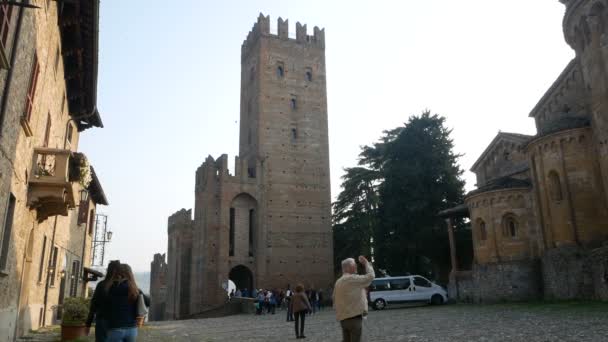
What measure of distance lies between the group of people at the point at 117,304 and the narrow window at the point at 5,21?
407cm

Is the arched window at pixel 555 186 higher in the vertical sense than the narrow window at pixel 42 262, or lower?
higher

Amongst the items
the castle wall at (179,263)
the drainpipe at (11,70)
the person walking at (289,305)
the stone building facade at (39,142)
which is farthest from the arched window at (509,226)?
the castle wall at (179,263)

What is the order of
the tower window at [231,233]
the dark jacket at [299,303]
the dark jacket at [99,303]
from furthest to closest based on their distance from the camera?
the tower window at [231,233] → the dark jacket at [299,303] → the dark jacket at [99,303]

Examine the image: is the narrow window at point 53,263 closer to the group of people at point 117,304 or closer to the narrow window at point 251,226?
the group of people at point 117,304

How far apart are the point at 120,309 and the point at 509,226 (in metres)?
23.8

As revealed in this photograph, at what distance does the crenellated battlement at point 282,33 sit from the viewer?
43.5 m

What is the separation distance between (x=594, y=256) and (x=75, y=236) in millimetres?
21322

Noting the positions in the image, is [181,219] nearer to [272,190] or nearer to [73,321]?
[272,190]

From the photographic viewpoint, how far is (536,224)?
2495cm

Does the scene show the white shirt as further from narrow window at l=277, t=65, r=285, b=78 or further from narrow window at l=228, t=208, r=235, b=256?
narrow window at l=277, t=65, r=285, b=78

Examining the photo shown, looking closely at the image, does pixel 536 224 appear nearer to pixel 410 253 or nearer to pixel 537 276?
pixel 537 276

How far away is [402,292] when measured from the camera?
27266mm

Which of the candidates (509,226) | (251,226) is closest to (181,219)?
(251,226)

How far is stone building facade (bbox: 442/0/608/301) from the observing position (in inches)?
819
